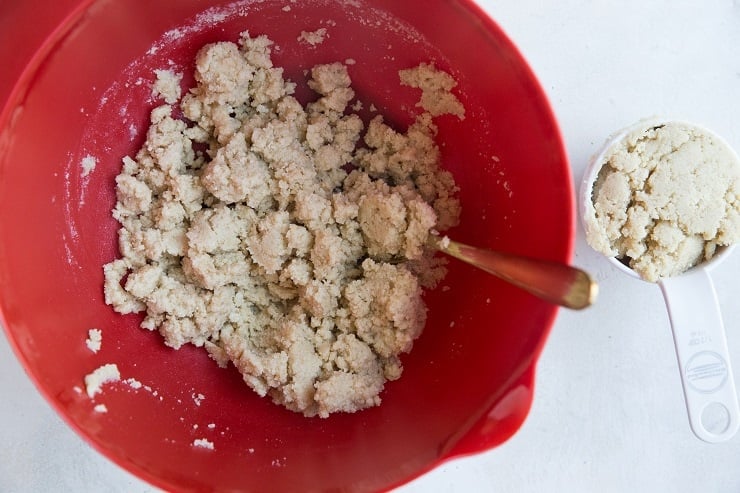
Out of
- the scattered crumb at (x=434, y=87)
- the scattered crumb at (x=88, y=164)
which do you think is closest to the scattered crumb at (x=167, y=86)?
the scattered crumb at (x=88, y=164)

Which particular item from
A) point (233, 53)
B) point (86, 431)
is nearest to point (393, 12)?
point (233, 53)

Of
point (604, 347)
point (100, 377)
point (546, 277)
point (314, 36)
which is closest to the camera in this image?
point (546, 277)

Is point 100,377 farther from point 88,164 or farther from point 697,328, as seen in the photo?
point 697,328

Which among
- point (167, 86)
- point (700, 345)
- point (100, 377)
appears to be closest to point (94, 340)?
point (100, 377)

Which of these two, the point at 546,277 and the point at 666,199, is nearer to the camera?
the point at 546,277

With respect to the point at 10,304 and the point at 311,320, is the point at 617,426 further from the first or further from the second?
the point at 10,304

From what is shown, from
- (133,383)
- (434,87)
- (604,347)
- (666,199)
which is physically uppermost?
(434,87)
